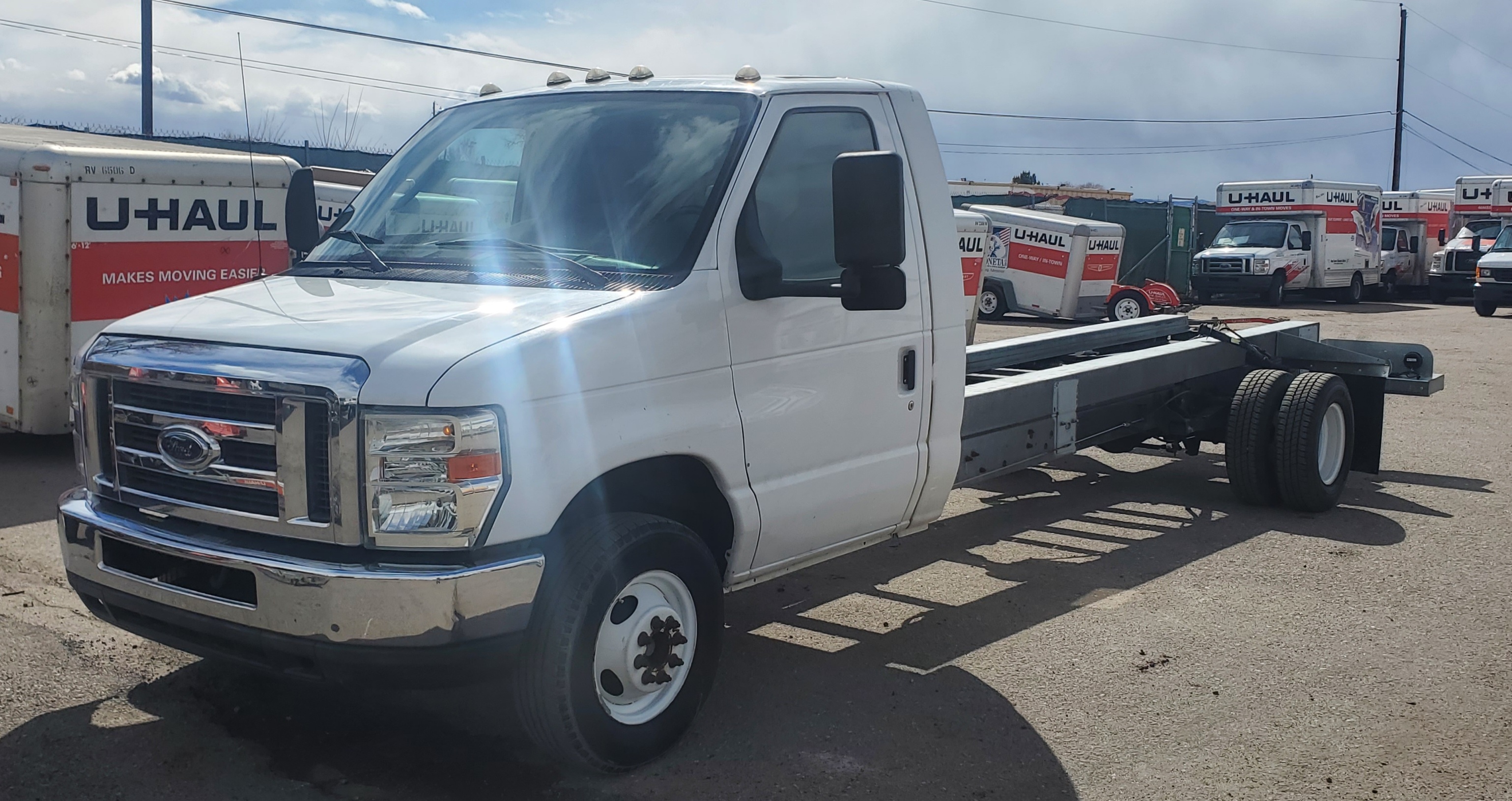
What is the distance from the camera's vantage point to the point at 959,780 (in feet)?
13.7

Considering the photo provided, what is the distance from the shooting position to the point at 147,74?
2078 centimetres

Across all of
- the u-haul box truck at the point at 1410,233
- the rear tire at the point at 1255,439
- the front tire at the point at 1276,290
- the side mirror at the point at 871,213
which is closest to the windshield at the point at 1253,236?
the front tire at the point at 1276,290

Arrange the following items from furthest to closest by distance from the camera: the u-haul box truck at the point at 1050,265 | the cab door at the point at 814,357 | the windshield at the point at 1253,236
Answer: the windshield at the point at 1253,236, the u-haul box truck at the point at 1050,265, the cab door at the point at 814,357

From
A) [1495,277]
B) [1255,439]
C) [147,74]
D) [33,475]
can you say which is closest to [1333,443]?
[1255,439]

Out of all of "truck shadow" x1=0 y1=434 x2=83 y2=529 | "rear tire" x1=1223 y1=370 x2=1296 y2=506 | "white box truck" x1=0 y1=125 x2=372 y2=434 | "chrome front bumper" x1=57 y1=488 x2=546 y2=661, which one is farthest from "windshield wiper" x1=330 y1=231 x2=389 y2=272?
"rear tire" x1=1223 y1=370 x2=1296 y2=506

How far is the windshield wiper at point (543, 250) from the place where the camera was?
412 cm

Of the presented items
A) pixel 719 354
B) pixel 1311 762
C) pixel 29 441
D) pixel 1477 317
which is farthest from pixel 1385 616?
pixel 1477 317

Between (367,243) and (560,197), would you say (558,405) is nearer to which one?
(560,197)

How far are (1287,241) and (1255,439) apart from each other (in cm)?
2557

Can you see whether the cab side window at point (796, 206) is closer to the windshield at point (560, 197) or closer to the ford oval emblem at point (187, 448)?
the windshield at point (560, 197)

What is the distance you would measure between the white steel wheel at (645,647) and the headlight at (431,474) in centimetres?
60

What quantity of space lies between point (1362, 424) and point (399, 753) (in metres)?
6.69

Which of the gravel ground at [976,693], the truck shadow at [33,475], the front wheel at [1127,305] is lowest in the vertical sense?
the gravel ground at [976,693]

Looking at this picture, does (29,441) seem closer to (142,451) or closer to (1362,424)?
(142,451)
